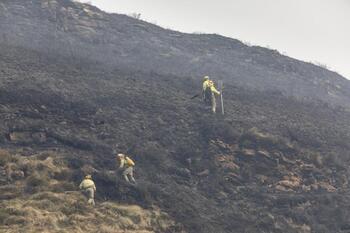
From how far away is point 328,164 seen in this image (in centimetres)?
2264

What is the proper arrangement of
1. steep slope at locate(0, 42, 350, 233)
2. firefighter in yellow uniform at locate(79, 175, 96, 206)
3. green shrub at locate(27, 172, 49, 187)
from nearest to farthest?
firefighter in yellow uniform at locate(79, 175, 96, 206), green shrub at locate(27, 172, 49, 187), steep slope at locate(0, 42, 350, 233)

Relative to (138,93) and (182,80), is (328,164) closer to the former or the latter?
(138,93)

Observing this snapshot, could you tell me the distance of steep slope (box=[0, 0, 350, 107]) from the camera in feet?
126

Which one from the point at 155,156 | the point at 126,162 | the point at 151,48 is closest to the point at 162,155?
the point at 155,156

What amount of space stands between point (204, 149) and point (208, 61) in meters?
23.2

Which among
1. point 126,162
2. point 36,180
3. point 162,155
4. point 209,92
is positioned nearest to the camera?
point 36,180

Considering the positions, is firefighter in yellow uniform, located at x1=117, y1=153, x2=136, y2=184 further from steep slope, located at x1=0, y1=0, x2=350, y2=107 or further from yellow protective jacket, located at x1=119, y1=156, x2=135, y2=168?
steep slope, located at x1=0, y1=0, x2=350, y2=107

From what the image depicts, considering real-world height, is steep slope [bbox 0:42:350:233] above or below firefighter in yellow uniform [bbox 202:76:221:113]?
below

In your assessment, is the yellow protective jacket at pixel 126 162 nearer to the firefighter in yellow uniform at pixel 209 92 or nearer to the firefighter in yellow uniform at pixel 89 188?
the firefighter in yellow uniform at pixel 89 188

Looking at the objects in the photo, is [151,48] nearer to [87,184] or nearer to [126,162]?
[126,162]

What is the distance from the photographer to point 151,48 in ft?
144

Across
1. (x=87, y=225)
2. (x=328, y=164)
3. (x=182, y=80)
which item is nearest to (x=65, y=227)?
(x=87, y=225)

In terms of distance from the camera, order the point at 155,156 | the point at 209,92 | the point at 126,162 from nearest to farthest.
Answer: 1. the point at 126,162
2. the point at 155,156
3. the point at 209,92

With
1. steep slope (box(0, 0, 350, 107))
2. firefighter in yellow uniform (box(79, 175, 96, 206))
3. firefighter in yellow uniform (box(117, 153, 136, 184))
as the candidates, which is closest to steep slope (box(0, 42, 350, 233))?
firefighter in yellow uniform (box(79, 175, 96, 206))
